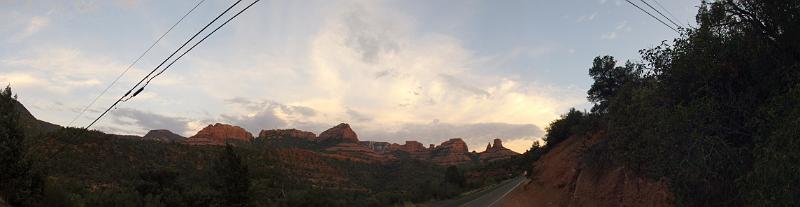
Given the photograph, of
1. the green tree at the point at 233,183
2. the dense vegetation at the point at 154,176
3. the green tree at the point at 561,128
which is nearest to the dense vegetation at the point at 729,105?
the dense vegetation at the point at 154,176

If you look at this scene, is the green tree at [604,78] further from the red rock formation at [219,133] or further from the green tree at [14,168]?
the red rock formation at [219,133]

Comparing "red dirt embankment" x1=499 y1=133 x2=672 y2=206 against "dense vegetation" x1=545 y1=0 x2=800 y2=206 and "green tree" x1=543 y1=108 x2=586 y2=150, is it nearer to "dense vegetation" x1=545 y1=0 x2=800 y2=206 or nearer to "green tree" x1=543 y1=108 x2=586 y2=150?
"dense vegetation" x1=545 y1=0 x2=800 y2=206

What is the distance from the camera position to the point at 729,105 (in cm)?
1153

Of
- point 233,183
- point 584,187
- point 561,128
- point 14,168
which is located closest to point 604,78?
point 561,128

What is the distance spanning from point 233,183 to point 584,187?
2558 centimetres

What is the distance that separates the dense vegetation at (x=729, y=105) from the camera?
998 centimetres

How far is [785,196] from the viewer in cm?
847

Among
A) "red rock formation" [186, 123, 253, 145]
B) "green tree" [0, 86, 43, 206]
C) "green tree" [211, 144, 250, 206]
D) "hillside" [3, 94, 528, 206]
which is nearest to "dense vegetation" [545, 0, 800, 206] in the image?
"hillside" [3, 94, 528, 206]

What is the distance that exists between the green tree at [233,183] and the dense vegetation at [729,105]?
3166cm

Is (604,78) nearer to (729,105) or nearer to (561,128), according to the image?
(561,128)

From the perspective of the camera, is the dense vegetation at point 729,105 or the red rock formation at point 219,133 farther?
the red rock formation at point 219,133

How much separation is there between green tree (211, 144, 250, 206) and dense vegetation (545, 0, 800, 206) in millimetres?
31663

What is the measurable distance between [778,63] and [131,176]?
6359 centimetres

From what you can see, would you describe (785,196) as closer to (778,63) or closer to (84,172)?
(778,63)
